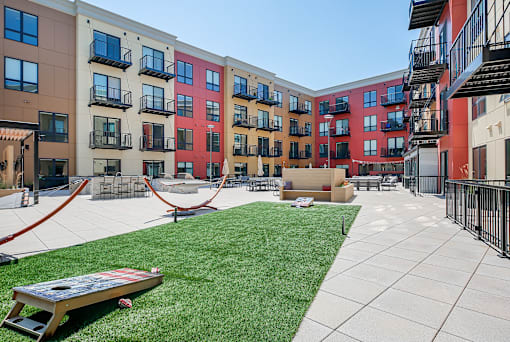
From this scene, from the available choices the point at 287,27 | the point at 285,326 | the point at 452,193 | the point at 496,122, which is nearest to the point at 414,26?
the point at 287,27

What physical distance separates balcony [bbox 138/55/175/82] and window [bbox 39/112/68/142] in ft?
22.2

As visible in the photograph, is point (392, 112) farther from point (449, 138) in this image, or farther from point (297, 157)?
point (449, 138)

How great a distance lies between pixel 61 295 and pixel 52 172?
1927 centimetres

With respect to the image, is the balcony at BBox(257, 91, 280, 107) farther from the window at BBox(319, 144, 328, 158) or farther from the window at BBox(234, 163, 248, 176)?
the window at BBox(319, 144, 328, 158)

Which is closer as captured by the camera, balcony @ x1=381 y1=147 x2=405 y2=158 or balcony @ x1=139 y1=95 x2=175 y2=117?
balcony @ x1=139 y1=95 x2=175 y2=117

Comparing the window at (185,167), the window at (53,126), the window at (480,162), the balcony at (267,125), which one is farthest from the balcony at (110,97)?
the window at (480,162)

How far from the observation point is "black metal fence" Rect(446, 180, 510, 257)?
4.10 metres

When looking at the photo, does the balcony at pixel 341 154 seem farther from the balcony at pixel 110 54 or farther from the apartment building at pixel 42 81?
the apartment building at pixel 42 81

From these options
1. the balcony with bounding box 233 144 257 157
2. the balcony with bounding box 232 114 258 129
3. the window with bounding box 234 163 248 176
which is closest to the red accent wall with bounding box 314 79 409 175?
the balcony with bounding box 233 144 257 157

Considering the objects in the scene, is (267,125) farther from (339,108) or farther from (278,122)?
(339,108)

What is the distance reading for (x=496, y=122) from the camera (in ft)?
28.8

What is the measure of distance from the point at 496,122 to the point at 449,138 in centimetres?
387

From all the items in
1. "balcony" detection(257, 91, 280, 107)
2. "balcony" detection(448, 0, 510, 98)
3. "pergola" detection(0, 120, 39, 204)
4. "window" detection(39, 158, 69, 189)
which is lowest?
"window" detection(39, 158, 69, 189)

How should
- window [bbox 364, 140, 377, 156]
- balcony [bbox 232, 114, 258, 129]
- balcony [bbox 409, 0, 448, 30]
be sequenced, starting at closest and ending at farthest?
1. balcony [bbox 409, 0, 448, 30]
2. balcony [bbox 232, 114, 258, 129]
3. window [bbox 364, 140, 377, 156]
